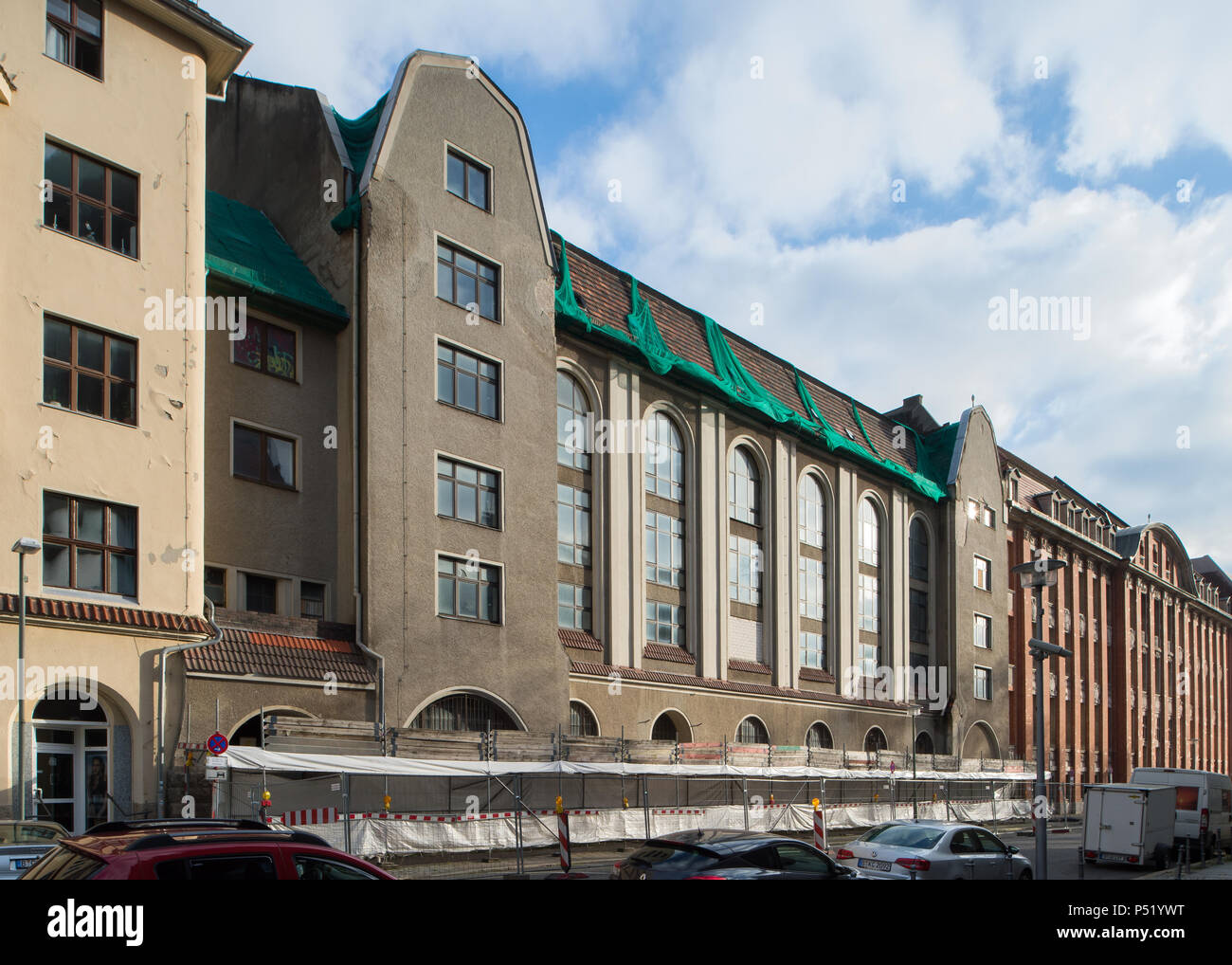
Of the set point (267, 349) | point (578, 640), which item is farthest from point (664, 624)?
point (267, 349)

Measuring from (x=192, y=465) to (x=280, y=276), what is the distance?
20.8 ft

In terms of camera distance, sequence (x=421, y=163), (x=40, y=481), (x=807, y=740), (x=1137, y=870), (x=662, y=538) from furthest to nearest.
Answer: (x=807, y=740)
(x=662, y=538)
(x=421, y=163)
(x=1137, y=870)
(x=40, y=481)

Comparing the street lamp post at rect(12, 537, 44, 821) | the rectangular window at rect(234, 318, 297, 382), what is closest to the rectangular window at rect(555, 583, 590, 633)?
the rectangular window at rect(234, 318, 297, 382)

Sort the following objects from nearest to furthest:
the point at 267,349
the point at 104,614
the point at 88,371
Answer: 1. the point at 104,614
2. the point at 88,371
3. the point at 267,349

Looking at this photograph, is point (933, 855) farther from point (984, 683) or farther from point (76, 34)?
point (984, 683)

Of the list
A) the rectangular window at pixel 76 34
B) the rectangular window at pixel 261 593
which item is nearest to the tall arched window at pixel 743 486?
the rectangular window at pixel 261 593

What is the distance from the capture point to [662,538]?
38.4 metres

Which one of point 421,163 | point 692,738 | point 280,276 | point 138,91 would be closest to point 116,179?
point 138,91

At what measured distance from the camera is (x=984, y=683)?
184 ft

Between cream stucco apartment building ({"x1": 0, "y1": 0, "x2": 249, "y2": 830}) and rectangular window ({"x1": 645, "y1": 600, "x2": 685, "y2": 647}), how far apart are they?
17.3 m

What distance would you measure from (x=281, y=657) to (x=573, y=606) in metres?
12.0

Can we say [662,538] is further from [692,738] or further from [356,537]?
[356,537]

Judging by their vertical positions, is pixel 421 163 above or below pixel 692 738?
above

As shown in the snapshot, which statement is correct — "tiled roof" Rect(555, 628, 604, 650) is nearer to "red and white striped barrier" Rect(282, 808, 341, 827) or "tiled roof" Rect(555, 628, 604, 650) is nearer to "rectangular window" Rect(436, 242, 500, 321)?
"rectangular window" Rect(436, 242, 500, 321)
